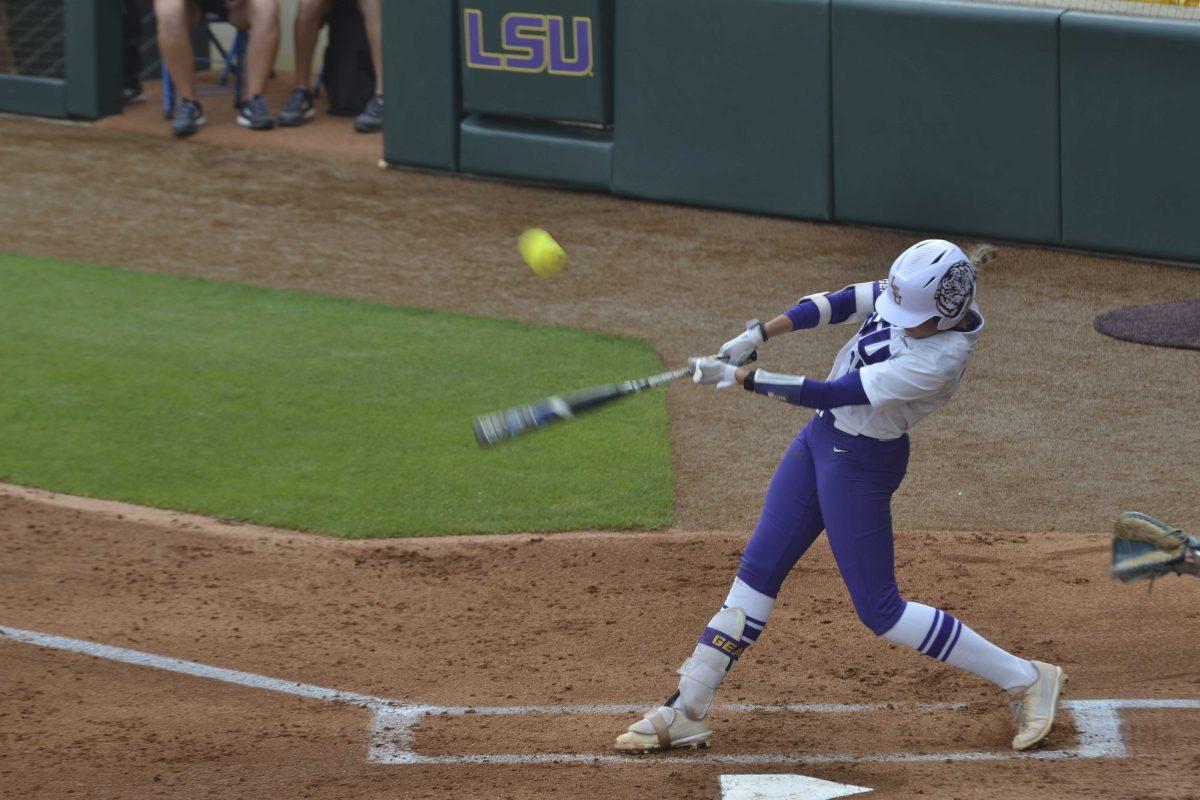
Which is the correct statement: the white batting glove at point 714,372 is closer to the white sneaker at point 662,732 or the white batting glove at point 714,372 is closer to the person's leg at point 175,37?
the white sneaker at point 662,732

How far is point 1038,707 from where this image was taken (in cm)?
466

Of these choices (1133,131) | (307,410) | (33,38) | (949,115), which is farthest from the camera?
(33,38)

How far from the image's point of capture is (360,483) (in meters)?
7.11

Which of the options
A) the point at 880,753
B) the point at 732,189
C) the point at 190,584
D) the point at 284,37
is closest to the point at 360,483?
the point at 190,584

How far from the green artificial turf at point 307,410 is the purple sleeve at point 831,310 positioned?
1.94 metres

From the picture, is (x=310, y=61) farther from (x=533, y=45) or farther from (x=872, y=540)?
(x=872, y=540)

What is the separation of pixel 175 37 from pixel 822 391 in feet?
32.8

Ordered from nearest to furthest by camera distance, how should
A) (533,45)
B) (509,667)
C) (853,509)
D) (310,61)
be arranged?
(853,509), (509,667), (533,45), (310,61)

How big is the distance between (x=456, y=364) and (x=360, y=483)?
5.35ft

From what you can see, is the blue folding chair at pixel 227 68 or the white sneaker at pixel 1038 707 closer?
the white sneaker at pixel 1038 707

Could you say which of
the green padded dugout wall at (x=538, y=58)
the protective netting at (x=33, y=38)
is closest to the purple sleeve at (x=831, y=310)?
the green padded dugout wall at (x=538, y=58)

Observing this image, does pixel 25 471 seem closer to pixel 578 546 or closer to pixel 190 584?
pixel 190 584

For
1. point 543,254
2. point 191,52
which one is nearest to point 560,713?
point 543,254

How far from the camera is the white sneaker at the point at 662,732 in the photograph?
4742 millimetres
